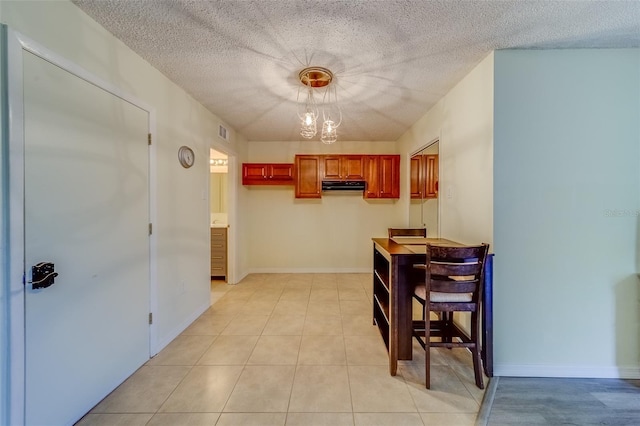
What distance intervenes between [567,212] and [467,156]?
2.78 feet

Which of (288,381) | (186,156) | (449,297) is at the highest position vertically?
(186,156)

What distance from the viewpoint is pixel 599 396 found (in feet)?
5.86

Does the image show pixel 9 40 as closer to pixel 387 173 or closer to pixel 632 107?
pixel 632 107

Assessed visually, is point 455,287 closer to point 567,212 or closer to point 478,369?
point 478,369

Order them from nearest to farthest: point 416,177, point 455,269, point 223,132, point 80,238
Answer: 1. point 80,238
2. point 455,269
3. point 223,132
4. point 416,177

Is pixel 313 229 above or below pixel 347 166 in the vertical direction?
below

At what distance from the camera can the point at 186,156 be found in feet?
9.05

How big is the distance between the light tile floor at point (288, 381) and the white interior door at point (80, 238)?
274mm

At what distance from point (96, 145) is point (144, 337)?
1.56m

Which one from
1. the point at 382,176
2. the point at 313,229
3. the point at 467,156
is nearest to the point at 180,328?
the point at 313,229

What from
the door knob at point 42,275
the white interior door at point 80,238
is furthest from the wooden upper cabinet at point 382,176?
the door knob at point 42,275

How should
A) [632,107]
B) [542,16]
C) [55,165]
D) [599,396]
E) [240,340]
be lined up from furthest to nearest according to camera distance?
[240,340]
[632,107]
[599,396]
[542,16]
[55,165]

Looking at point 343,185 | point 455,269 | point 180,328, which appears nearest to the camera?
point 455,269

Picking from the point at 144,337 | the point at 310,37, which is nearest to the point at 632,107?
the point at 310,37
